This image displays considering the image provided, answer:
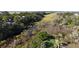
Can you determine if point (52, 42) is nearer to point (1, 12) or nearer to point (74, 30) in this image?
point (74, 30)

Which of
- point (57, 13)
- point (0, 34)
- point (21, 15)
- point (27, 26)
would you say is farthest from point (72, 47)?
point (0, 34)

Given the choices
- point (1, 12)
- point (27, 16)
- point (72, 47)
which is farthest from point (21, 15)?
point (72, 47)

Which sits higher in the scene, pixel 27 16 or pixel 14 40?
pixel 27 16

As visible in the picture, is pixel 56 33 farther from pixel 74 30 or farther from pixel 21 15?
pixel 21 15
